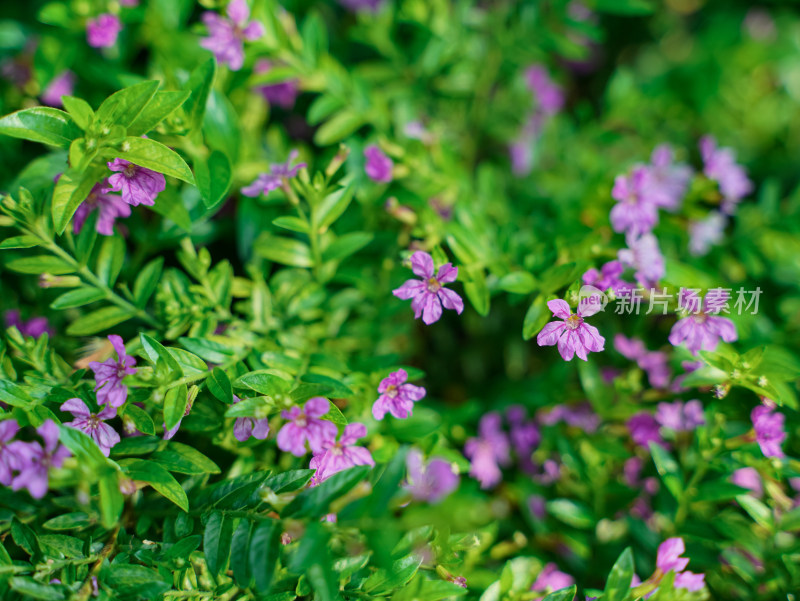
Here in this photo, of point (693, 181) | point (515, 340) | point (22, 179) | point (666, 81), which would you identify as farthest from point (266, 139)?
point (666, 81)

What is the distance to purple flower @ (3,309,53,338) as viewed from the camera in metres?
1.89

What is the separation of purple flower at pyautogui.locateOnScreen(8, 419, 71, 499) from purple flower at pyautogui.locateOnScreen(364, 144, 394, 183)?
1.21 m

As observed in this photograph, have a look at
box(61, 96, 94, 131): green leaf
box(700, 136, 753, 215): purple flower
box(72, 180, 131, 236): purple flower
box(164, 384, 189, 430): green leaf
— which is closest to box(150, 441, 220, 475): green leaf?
box(164, 384, 189, 430): green leaf

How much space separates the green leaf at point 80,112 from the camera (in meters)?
1.46

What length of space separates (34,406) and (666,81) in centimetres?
292

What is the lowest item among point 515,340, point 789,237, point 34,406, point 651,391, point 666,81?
point 515,340

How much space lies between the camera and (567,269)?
1.66m

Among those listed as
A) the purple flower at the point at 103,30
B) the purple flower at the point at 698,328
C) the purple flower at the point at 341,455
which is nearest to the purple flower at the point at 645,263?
the purple flower at the point at 698,328

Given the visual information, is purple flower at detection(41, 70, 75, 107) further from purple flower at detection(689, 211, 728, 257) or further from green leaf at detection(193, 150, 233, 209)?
purple flower at detection(689, 211, 728, 257)

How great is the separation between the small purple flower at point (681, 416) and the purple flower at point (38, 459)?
5.68ft

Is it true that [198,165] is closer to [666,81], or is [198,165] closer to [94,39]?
[94,39]

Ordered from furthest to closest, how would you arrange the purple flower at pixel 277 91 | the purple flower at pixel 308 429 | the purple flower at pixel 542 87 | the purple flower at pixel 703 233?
the purple flower at pixel 542 87, the purple flower at pixel 277 91, the purple flower at pixel 703 233, the purple flower at pixel 308 429

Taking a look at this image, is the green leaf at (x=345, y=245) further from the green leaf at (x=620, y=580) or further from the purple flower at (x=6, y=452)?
the green leaf at (x=620, y=580)

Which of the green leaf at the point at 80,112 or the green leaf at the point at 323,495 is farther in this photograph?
the green leaf at the point at 80,112
